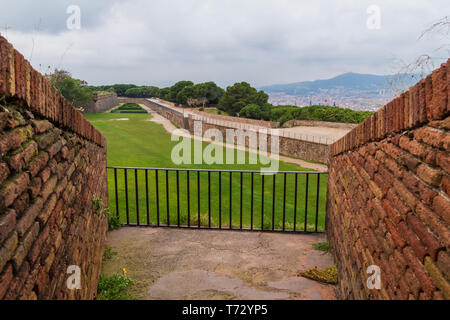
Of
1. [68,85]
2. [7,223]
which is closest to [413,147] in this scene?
[7,223]

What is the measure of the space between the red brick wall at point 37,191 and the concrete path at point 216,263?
0.96m

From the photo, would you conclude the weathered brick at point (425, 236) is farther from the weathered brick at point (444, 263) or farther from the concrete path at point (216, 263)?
the concrete path at point (216, 263)

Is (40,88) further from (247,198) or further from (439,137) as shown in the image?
(247,198)

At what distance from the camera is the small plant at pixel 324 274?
13.3ft

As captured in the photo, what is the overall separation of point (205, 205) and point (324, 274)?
5.68 m

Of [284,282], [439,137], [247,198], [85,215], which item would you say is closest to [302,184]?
[247,198]

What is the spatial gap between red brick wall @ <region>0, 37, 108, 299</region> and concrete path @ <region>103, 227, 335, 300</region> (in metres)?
0.96

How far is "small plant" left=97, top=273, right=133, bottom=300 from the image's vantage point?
12.0ft

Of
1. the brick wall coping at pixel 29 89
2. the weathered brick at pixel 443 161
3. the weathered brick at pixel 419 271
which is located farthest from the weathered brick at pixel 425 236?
the brick wall coping at pixel 29 89

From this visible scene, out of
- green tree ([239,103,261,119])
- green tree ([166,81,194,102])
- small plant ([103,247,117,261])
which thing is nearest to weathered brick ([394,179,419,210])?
small plant ([103,247,117,261])

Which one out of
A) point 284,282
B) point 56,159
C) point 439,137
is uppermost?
point 439,137

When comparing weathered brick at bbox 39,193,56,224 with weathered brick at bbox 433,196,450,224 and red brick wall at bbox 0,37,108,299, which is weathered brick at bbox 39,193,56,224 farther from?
weathered brick at bbox 433,196,450,224

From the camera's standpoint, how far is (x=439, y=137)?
5.51 feet
